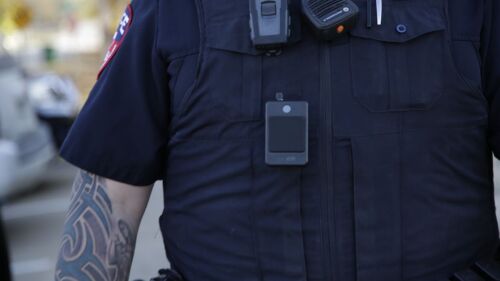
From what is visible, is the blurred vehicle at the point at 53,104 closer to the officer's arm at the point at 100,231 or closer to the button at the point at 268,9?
the officer's arm at the point at 100,231

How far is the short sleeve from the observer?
167 centimetres

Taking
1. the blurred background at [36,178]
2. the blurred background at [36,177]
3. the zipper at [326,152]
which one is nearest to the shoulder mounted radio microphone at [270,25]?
the zipper at [326,152]

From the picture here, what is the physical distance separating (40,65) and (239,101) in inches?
589

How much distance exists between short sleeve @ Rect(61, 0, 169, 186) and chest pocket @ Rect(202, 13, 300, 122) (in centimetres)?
11

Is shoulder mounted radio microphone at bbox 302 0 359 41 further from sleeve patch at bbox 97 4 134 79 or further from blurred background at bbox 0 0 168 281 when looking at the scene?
blurred background at bbox 0 0 168 281

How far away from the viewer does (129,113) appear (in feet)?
5.54

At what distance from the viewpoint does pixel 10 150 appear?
613cm

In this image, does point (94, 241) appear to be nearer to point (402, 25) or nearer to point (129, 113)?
point (129, 113)

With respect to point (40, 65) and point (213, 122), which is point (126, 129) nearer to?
point (213, 122)

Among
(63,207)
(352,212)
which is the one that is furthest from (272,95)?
(63,207)

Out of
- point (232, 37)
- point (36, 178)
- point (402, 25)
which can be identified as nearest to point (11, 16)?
point (36, 178)

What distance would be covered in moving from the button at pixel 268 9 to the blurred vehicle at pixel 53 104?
25.2 ft

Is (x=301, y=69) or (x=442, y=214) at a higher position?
(x=301, y=69)

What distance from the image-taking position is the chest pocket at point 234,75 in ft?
5.26
